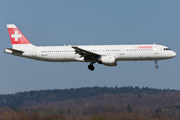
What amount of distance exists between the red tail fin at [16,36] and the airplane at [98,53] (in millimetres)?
2871

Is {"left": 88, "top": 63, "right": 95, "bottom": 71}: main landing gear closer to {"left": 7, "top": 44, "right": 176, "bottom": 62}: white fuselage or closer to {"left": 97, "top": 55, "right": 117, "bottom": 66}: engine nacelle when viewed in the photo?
{"left": 7, "top": 44, "right": 176, "bottom": 62}: white fuselage

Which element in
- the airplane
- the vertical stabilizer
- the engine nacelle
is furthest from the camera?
the vertical stabilizer

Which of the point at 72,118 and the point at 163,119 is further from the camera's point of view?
the point at 163,119

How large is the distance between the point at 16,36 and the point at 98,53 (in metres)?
18.3

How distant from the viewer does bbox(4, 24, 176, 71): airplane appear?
55.2 meters

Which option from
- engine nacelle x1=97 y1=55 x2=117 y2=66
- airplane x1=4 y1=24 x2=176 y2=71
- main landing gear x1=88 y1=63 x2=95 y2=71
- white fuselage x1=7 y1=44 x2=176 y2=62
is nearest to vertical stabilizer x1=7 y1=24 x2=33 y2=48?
airplane x1=4 y1=24 x2=176 y2=71

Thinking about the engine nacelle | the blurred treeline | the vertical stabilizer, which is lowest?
the blurred treeline

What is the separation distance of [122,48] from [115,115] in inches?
2373

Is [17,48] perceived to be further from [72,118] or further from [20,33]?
[72,118]

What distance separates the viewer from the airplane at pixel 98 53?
55.2 meters

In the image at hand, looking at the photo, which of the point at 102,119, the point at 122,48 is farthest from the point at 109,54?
the point at 102,119

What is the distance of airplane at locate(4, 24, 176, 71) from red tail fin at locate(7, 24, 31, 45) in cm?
287

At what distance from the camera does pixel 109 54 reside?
55.5 metres

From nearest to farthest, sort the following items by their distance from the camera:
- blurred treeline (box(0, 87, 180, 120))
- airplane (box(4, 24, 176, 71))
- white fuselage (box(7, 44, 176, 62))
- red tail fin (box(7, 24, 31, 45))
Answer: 1. airplane (box(4, 24, 176, 71))
2. white fuselage (box(7, 44, 176, 62))
3. red tail fin (box(7, 24, 31, 45))
4. blurred treeline (box(0, 87, 180, 120))
